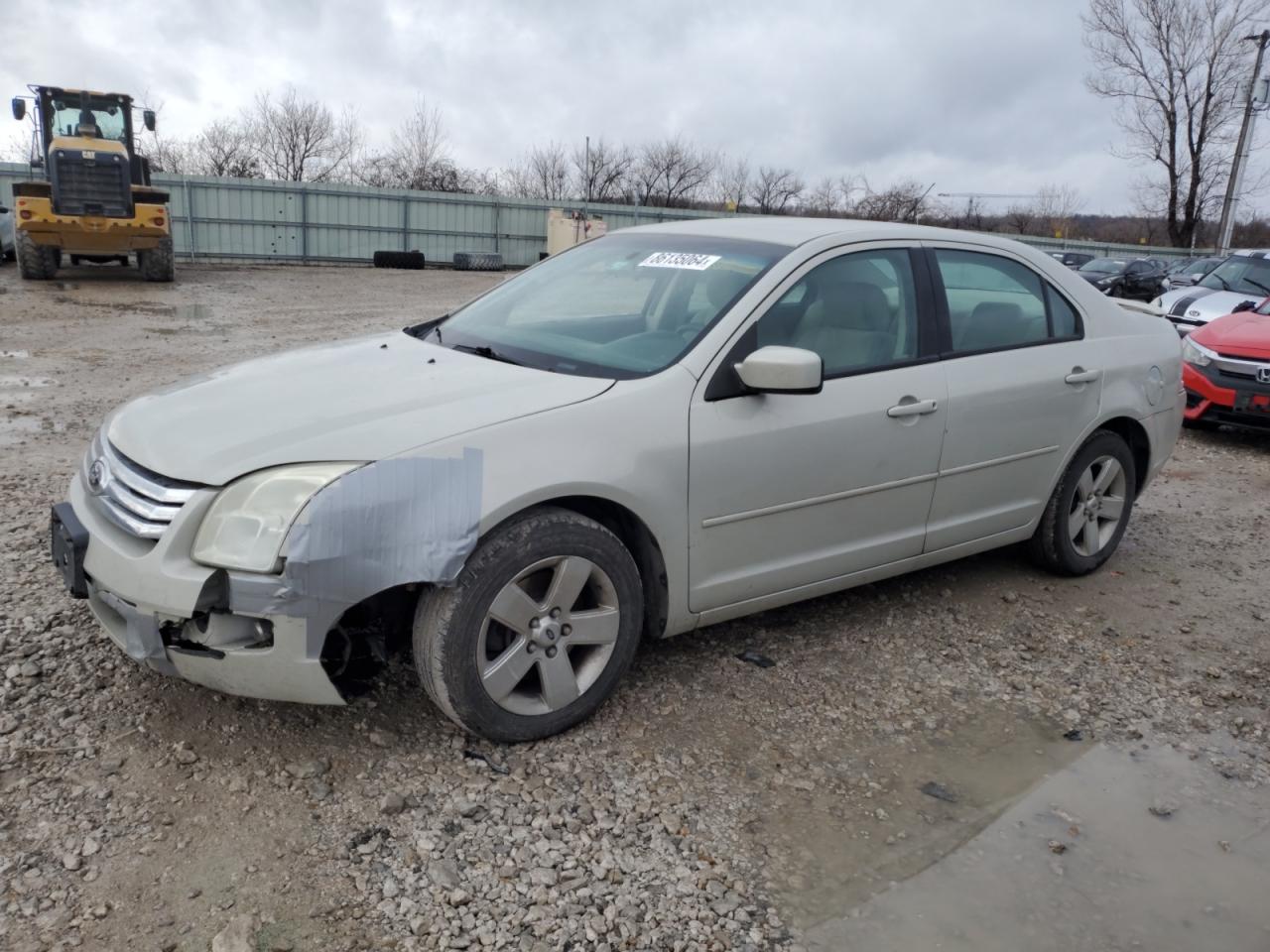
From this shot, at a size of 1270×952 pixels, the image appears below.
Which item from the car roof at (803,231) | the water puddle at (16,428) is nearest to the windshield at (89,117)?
the water puddle at (16,428)

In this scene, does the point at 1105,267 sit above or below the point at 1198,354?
above

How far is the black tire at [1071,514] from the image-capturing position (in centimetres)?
468

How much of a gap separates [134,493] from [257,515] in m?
0.48

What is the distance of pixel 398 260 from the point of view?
92.4 ft

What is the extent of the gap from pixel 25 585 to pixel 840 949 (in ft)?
11.1

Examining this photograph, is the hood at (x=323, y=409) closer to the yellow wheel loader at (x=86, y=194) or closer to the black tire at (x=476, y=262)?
the yellow wheel loader at (x=86, y=194)

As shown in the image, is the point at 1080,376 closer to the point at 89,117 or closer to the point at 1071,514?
the point at 1071,514

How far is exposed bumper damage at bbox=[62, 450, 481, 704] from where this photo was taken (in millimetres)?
2703

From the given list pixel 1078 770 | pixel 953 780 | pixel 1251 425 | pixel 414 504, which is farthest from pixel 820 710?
pixel 1251 425

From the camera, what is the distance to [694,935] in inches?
96.3

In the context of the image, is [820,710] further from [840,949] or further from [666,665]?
[840,949]

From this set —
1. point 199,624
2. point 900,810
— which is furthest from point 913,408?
point 199,624

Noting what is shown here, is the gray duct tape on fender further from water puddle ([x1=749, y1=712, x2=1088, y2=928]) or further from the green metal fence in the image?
the green metal fence

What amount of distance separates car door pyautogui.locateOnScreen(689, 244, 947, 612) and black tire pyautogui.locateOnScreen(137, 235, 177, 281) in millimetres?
17671
